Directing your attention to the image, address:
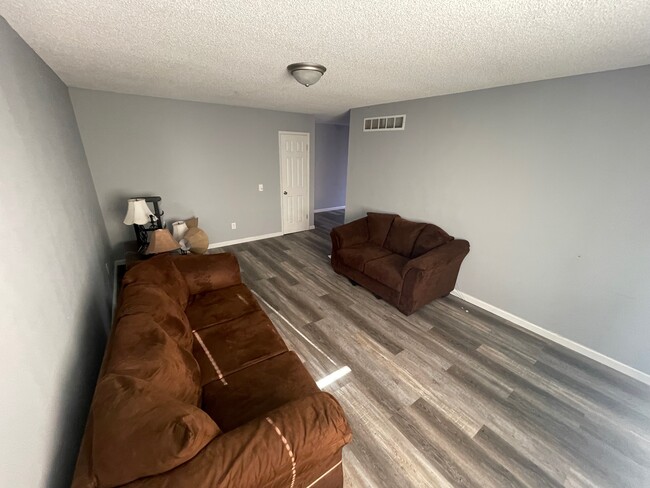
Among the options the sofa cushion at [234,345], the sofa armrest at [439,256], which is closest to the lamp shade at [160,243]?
the sofa cushion at [234,345]

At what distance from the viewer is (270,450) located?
0.91 metres

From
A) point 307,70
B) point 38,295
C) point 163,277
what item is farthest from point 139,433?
point 307,70

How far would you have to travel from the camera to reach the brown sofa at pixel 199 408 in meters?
0.79

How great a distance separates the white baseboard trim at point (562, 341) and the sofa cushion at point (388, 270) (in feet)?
3.12

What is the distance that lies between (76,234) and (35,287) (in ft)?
3.52

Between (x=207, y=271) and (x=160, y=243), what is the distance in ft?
2.54

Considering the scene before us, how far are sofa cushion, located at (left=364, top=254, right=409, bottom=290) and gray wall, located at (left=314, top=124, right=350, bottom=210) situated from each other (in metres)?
3.92

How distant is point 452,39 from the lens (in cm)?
156

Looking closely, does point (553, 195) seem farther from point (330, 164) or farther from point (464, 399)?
point (330, 164)

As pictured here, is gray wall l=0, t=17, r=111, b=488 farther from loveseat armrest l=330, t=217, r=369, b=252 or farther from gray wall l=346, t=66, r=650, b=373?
gray wall l=346, t=66, r=650, b=373

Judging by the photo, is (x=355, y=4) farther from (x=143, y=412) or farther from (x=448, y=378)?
(x=448, y=378)

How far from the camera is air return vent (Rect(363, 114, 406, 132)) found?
3602 mm

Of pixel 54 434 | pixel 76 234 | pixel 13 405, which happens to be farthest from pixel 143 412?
pixel 76 234

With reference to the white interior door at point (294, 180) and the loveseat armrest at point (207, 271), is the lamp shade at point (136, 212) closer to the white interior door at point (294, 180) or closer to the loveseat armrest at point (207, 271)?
the loveseat armrest at point (207, 271)
